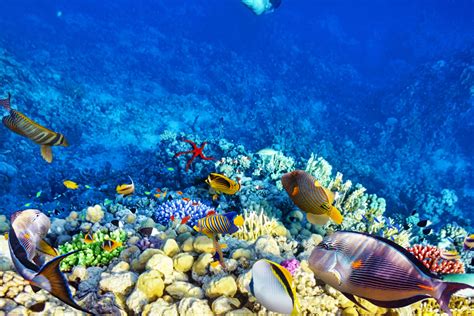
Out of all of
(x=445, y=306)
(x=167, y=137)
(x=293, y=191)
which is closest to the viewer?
(x=445, y=306)

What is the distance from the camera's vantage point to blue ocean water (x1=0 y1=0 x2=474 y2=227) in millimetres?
12492

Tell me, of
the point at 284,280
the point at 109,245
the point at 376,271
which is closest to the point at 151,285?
the point at 109,245

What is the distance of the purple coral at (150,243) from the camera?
3706mm

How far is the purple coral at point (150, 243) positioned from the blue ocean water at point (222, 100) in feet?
14.2

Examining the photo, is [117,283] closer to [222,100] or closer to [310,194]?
[310,194]

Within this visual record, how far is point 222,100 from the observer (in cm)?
2358

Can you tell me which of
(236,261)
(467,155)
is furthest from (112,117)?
(467,155)

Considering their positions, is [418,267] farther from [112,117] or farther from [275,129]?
[112,117]

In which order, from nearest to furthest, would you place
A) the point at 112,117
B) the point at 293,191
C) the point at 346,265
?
the point at 346,265
the point at 293,191
the point at 112,117

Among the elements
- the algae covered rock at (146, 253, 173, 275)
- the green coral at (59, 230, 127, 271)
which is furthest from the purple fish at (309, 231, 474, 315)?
the green coral at (59, 230, 127, 271)

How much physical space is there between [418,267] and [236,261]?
176 centimetres

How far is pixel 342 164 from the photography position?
51.7 ft

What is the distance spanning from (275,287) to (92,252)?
300 cm

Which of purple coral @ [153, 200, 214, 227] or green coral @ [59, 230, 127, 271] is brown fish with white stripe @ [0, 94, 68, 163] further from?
purple coral @ [153, 200, 214, 227]
